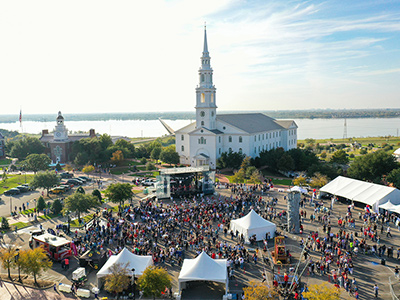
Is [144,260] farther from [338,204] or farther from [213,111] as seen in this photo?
[213,111]

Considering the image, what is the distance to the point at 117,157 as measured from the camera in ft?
199

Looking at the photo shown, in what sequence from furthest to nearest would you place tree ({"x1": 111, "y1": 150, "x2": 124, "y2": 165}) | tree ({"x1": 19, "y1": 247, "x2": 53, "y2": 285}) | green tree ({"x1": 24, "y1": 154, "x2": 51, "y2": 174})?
tree ({"x1": 111, "y1": 150, "x2": 124, "y2": 165}) < green tree ({"x1": 24, "y1": 154, "x2": 51, "y2": 174}) < tree ({"x1": 19, "y1": 247, "x2": 53, "y2": 285})

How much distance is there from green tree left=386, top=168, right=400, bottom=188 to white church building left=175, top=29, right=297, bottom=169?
24.4 m

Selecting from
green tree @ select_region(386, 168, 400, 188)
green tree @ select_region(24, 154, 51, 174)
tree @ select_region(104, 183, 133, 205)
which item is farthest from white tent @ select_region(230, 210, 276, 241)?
green tree @ select_region(24, 154, 51, 174)

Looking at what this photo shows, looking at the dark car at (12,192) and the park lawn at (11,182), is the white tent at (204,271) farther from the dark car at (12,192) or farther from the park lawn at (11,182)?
the park lawn at (11,182)

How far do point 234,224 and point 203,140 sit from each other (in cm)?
3443

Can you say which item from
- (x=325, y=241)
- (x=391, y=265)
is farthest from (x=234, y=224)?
(x=391, y=265)

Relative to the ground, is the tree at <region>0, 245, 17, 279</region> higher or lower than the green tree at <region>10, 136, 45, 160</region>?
lower

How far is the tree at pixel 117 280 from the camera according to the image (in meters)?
18.1

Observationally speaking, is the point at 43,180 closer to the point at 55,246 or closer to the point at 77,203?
the point at 77,203

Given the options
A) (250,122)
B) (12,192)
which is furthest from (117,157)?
(250,122)

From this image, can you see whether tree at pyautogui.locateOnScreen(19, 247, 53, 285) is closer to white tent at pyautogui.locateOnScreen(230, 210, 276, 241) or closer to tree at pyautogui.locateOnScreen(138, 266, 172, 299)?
tree at pyautogui.locateOnScreen(138, 266, 172, 299)

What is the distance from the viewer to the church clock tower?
61406mm

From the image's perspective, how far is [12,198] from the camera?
1652 inches
